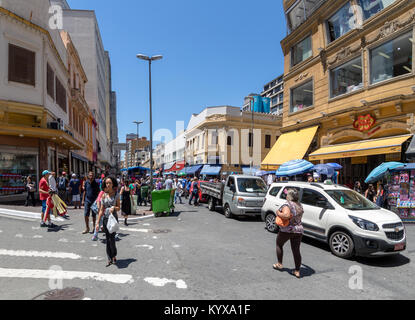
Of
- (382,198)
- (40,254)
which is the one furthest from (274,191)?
(40,254)

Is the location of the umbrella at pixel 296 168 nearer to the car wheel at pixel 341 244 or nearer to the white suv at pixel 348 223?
the white suv at pixel 348 223

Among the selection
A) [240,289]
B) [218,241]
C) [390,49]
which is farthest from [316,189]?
[390,49]

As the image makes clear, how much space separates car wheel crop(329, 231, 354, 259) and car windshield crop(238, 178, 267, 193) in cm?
498

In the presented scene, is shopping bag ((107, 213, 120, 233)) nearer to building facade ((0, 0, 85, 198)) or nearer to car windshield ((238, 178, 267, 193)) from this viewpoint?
car windshield ((238, 178, 267, 193))

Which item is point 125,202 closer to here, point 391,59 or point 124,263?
point 124,263

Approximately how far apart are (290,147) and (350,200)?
12.2 meters

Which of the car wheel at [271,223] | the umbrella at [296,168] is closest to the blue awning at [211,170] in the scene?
the umbrella at [296,168]

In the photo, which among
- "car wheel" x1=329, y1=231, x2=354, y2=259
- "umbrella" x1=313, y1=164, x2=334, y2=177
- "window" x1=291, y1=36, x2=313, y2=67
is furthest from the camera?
"window" x1=291, y1=36, x2=313, y2=67

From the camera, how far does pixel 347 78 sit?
15.3 meters

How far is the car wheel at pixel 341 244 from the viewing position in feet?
18.8

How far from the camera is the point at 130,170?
3344cm

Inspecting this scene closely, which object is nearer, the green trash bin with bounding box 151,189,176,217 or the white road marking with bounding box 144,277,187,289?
the white road marking with bounding box 144,277,187,289

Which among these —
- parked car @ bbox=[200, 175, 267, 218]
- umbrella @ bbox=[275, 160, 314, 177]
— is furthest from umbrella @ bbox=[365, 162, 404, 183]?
parked car @ bbox=[200, 175, 267, 218]

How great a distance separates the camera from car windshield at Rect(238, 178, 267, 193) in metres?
11.0
